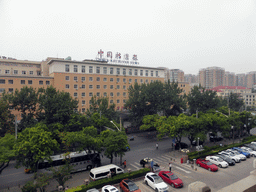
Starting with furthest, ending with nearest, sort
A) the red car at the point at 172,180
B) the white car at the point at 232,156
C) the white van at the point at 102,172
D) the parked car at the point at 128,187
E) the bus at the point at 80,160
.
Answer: the white car at the point at 232,156, the bus at the point at 80,160, the white van at the point at 102,172, the red car at the point at 172,180, the parked car at the point at 128,187

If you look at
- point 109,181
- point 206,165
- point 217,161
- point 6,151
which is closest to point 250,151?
point 217,161

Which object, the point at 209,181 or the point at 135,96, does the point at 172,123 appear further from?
the point at 135,96

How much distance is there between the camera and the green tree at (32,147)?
1736 cm

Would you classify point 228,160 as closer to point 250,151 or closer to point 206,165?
point 206,165

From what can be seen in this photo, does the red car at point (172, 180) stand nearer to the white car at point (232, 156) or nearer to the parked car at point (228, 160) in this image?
the parked car at point (228, 160)

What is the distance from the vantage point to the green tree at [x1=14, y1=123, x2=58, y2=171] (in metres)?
17.4

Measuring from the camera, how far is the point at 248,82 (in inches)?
6186

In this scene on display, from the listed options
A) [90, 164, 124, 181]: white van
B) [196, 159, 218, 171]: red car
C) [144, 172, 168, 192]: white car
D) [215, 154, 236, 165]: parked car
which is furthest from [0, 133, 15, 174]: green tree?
[215, 154, 236, 165]: parked car

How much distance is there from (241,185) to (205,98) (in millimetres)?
40125

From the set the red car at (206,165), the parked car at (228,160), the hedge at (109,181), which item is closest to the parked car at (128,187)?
the hedge at (109,181)

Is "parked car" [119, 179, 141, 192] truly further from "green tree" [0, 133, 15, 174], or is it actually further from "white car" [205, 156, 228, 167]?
"white car" [205, 156, 228, 167]

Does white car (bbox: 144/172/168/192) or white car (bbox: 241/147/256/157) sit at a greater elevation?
white car (bbox: 144/172/168/192)

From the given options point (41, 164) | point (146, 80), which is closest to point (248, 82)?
point (146, 80)

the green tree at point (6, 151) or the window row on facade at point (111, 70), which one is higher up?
A: the window row on facade at point (111, 70)
